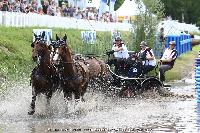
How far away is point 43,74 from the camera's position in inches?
614

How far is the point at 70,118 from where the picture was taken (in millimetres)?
15250

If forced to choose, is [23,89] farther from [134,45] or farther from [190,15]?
[190,15]

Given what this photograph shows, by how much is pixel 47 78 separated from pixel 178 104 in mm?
5107

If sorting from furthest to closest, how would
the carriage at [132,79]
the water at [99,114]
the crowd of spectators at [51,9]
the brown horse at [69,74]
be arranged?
the crowd of spectators at [51,9]
the carriage at [132,79]
the brown horse at [69,74]
the water at [99,114]

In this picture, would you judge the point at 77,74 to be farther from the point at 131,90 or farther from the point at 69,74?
the point at 131,90

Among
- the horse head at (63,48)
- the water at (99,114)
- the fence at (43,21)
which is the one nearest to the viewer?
the water at (99,114)

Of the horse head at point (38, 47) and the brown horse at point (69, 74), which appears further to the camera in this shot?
the brown horse at point (69, 74)

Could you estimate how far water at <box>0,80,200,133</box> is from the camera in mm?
13656

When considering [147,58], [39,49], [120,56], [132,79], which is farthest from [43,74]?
[120,56]

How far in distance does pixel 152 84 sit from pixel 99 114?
5111 millimetres

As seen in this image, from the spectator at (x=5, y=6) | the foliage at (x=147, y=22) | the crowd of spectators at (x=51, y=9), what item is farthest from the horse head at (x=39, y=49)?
the spectator at (x=5, y=6)

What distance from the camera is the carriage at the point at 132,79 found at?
2062 centimetres

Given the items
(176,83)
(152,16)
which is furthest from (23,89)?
(152,16)

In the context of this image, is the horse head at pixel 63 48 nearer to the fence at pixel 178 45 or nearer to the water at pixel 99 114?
the water at pixel 99 114
